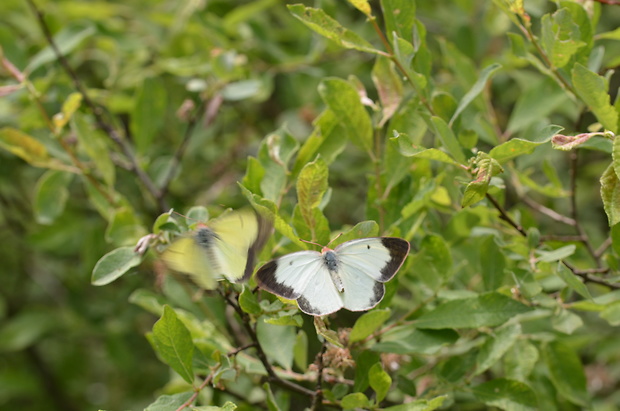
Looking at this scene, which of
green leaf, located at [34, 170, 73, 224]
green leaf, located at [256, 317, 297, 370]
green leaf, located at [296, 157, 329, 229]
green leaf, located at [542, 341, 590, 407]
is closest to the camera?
green leaf, located at [296, 157, 329, 229]

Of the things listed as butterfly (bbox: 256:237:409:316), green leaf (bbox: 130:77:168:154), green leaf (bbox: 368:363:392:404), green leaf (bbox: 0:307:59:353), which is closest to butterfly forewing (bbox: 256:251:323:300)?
butterfly (bbox: 256:237:409:316)

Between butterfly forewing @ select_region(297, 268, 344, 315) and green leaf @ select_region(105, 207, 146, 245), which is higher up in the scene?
butterfly forewing @ select_region(297, 268, 344, 315)

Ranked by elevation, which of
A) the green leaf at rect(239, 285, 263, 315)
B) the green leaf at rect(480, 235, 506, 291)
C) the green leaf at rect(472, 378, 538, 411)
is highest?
the green leaf at rect(239, 285, 263, 315)

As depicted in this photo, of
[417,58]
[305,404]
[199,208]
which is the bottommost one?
[305,404]

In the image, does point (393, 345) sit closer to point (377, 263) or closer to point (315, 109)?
point (377, 263)

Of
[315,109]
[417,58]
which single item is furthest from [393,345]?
[315,109]

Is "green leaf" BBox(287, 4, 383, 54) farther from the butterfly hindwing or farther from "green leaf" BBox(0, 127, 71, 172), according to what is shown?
"green leaf" BBox(0, 127, 71, 172)
